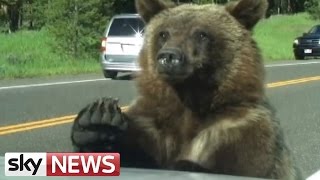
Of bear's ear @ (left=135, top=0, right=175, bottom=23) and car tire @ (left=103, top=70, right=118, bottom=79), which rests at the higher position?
bear's ear @ (left=135, top=0, right=175, bottom=23)

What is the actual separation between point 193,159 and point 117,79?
17.8 m

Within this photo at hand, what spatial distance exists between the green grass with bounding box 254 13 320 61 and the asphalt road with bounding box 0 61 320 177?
18.0 metres

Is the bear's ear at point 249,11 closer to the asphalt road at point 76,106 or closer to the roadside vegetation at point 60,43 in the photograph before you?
the asphalt road at point 76,106

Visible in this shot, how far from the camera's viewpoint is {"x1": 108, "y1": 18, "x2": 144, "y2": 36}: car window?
21906 mm

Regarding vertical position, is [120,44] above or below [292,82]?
above

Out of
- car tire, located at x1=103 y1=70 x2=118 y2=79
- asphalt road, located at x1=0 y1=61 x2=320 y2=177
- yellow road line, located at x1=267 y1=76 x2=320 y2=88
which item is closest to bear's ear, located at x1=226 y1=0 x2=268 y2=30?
asphalt road, located at x1=0 y1=61 x2=320 y2=177

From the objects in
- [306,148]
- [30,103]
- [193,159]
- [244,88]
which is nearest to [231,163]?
[193,159]

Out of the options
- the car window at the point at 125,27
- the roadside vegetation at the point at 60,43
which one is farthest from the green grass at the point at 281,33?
the car window at the point at 125,27

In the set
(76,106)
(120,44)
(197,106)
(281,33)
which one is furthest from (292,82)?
(281,33)

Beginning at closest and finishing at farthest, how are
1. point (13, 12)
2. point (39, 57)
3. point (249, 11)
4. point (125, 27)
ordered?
1. point (249, 11)
2. point (125, 27)
3. point (39, 57)
4. point (13, 12)

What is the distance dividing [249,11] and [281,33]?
5207 centimetres

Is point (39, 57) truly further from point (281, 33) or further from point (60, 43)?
point (281, 33)

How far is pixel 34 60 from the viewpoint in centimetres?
2825

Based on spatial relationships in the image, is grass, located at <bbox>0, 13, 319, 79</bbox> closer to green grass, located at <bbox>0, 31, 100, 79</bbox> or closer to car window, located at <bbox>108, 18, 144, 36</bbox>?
green grass, located at <bbox>0, 31, 100, 79</bbox>
